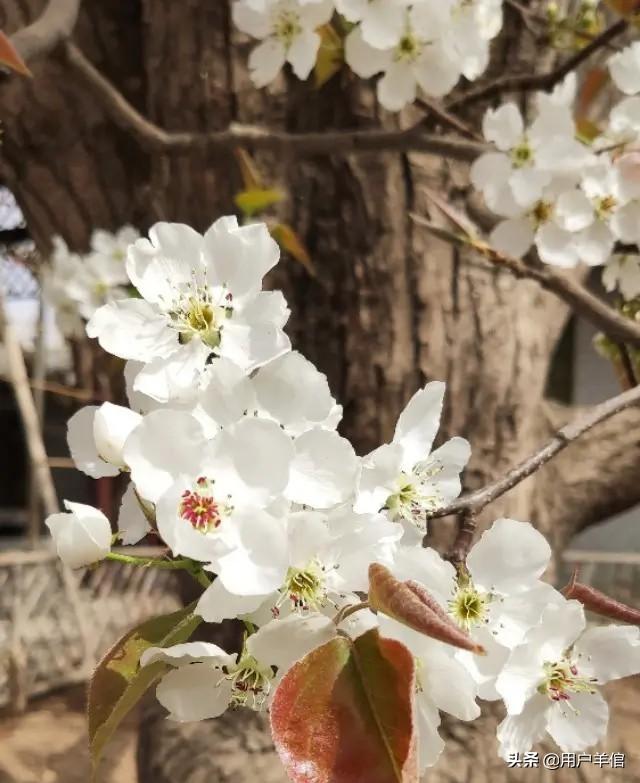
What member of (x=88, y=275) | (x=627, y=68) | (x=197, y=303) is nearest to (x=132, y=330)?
(x=197, y=303)

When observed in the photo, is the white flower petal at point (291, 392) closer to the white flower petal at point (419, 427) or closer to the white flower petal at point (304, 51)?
the white flower petal at point (419, 427)

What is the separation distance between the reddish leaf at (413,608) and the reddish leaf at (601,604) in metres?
0.09

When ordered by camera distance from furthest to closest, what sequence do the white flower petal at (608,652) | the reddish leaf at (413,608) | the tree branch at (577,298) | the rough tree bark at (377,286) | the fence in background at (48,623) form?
the fence in background at (48,623), the rough tree bark at (377,286), the tree branch at (577,298), the white flower petal at (608,652), the reddish leaf at (413,608)

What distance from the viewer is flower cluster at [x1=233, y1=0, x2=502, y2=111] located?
49 cm

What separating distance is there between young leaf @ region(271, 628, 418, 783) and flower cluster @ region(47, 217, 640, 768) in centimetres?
1

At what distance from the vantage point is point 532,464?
0.29 metres

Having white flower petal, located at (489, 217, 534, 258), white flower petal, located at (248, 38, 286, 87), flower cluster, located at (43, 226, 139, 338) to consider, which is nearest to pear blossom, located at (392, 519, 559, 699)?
white flower petal, located at (489, 217, 534, 258)

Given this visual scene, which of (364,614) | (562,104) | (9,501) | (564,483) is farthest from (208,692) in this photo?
(9,501)

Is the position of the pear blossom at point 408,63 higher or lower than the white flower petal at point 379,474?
higher

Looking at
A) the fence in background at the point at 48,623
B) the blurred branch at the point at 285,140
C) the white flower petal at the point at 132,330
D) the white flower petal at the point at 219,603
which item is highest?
the blurred branch at the point at 285,140

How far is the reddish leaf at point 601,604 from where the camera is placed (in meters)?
0.24

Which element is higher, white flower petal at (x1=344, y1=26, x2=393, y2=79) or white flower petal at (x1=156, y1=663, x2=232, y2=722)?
white flower petal at (x1=344, y1=26, x2=393, y2=79)

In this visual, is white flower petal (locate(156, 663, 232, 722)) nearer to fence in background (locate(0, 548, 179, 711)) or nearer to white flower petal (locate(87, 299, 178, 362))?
white flower petal (locate(87, 299, 178, 362))

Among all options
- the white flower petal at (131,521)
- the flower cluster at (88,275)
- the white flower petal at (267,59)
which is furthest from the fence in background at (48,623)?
the white flower petal at (131,521)
